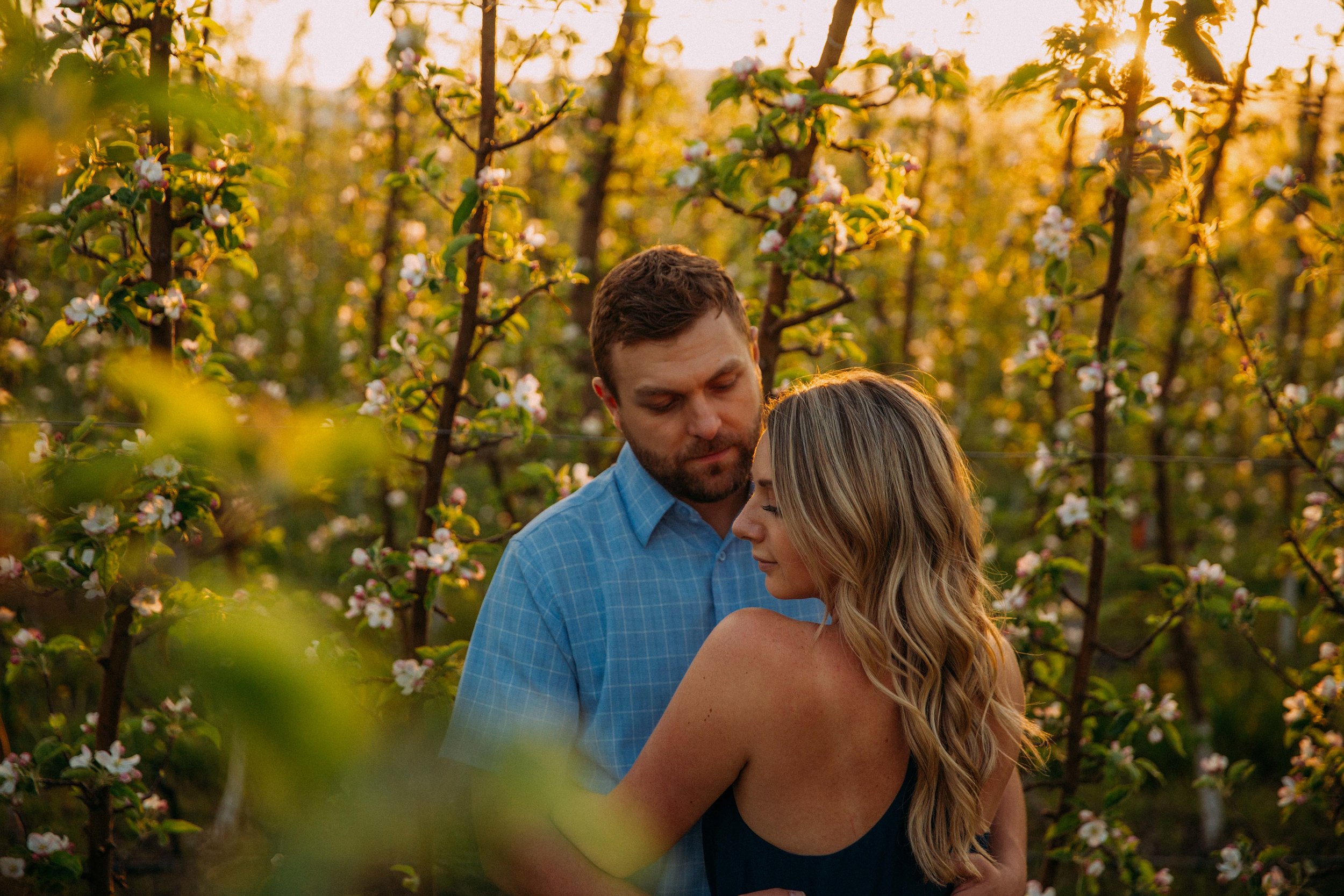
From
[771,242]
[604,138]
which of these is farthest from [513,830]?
[604,138]

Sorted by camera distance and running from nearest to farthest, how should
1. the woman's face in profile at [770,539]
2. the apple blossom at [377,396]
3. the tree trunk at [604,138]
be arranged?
the woman's face in profile at [770,539] < the apple blossom at [377,396] < the tree trunk at [604,138]

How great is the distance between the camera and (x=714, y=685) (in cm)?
137

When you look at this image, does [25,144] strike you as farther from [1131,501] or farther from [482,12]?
[1131,501]

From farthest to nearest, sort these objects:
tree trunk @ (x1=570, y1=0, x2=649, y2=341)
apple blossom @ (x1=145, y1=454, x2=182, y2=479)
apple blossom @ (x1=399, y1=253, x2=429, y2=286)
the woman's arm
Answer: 1. tree trunk @ (x1=570, y1=0, x2=649, y2=341)
2. apple blossom @ (x1=399, y1=253, x2=429, y2=286)
3. the woman's arm
4. apple blossom @ (x1=145, y1=454, x2=182, y2=479)

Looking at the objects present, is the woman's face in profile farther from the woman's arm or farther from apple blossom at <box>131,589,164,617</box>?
apple blossom at <box>131,589,164,617</box>

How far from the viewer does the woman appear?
1.38 m

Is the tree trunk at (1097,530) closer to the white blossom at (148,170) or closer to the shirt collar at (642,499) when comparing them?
the shirt collar at (642,499)

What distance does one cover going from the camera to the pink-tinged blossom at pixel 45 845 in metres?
1.92

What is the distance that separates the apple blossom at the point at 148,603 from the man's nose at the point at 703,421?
1.02m

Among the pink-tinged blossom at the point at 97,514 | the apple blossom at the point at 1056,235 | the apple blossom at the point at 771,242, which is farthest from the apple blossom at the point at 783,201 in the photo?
the pink-tinged blossom at the point at 97,514

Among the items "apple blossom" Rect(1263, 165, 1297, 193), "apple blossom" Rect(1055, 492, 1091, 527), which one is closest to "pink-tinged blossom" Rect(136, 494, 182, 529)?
"apple blossom" Rect(1055, 492, 1091, 527)

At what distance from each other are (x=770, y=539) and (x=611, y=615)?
0.40 meters

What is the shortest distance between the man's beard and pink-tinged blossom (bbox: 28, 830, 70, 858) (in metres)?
1.35

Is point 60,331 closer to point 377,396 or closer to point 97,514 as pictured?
point 377,396
